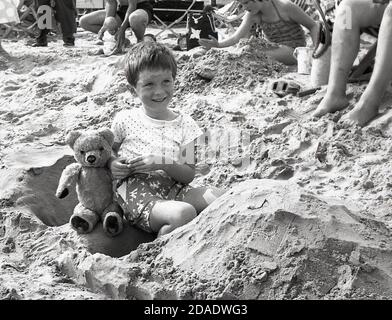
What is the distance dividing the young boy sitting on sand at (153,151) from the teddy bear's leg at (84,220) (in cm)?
16

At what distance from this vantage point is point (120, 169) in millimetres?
2830

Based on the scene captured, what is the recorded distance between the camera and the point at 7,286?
2.37 metres

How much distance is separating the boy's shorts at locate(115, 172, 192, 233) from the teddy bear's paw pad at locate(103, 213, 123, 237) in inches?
3.5

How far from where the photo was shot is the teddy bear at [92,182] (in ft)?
9.27

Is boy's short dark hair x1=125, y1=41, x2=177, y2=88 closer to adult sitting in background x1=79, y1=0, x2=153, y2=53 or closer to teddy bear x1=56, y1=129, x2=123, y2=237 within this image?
teddy bear x1=56, y1=129, x2=123, y2=237

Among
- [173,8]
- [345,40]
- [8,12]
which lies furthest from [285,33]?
[8,12]

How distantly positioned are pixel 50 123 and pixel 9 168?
3.58 feet

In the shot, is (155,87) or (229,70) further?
(229,70)

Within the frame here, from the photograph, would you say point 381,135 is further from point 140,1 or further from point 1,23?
point 1,23

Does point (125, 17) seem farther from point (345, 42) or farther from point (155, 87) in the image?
point (155, 87)

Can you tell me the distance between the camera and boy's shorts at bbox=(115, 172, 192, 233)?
2858 mm

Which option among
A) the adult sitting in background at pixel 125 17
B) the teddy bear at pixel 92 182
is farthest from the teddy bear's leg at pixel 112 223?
the adult sitting in background at pixel 125 17

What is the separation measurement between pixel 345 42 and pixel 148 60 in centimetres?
154

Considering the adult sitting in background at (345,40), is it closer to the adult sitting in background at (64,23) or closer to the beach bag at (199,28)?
the beach bag at (199,28)
